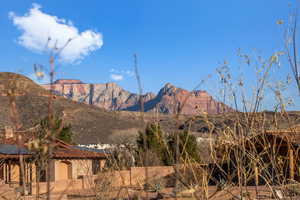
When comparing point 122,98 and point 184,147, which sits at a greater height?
point 122,98

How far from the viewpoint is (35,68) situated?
1.32 meters

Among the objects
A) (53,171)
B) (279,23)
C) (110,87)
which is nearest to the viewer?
(279,23)

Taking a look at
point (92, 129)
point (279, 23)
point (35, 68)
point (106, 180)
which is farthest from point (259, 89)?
point (92, 129)

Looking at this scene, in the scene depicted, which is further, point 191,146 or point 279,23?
point 191,146

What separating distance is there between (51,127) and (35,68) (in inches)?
10.4

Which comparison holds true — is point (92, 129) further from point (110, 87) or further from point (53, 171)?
point (110, 87)

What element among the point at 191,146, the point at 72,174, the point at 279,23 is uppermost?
the point at 279,23

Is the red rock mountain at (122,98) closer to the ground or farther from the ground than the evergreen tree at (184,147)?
farther from the ground

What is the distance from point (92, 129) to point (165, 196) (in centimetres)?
3840

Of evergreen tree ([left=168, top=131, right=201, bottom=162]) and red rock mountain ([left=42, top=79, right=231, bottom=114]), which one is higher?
red rock mountain ([left=42, top=79, right=231, bottom=114])

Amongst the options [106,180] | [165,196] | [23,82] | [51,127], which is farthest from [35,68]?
[165,196]

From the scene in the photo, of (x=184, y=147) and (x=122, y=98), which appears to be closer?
(x=184, y=147)

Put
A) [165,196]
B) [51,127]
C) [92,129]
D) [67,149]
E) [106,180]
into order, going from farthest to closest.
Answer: [92,129], [67,149], [165,196], [106,180], [51,127]

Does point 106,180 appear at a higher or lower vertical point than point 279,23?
lower
